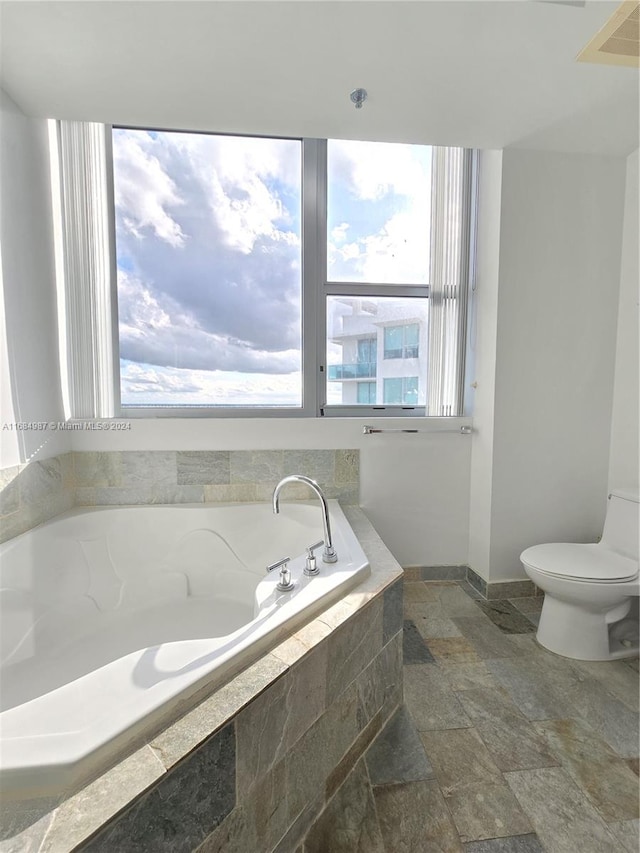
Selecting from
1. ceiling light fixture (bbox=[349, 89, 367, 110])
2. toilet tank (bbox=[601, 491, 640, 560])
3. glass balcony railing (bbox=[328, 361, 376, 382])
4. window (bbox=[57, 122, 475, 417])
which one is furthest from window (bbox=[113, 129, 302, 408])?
toilet tank (bbox=[601, 491, 640, 560])

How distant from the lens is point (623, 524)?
1928mm

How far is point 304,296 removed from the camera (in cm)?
246

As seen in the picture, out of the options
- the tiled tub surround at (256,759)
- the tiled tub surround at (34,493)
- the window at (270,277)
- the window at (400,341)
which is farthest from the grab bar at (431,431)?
the tiled tub surround at (34,493)

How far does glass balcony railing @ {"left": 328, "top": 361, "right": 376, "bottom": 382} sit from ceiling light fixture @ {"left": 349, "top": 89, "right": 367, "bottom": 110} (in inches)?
49.4

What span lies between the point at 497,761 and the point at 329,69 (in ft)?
8.20

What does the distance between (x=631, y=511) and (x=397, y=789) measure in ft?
5.08

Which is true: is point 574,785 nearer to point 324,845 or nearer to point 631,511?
point 324,845

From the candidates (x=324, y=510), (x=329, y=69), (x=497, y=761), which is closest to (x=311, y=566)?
(x=324, y=510)

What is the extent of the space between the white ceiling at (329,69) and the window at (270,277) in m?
0.40

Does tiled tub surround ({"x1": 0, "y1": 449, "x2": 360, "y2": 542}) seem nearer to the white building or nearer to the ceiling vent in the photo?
the white building

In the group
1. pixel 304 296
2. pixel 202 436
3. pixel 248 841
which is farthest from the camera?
pixel 304 296

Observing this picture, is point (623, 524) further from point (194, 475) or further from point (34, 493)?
point (34, 493)

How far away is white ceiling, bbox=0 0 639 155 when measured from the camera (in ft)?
4.45

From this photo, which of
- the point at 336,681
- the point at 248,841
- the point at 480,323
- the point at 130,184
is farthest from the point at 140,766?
the point at 130,184
